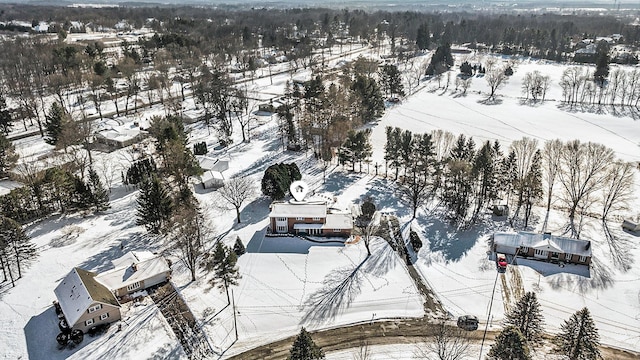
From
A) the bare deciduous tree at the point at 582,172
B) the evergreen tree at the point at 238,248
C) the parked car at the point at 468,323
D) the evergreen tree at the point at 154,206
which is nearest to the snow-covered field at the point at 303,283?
the evergreen tree at the point at 238,248

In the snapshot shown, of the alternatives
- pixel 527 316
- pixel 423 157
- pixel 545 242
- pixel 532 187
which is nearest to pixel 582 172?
pixel 532 187

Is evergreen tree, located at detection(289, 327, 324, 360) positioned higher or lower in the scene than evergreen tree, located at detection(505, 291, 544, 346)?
higher

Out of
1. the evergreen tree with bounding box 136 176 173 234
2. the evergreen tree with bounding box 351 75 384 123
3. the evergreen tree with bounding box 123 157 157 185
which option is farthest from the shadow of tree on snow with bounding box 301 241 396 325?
the evergreen tree with bounding box 351 75 384 123

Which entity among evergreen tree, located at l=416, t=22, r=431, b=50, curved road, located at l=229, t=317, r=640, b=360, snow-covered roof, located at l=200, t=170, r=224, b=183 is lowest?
curved road, located at l=229, t=317, r=640, b=360

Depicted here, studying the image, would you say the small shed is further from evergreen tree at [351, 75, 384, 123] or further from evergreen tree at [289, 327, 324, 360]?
evergreen tree at [351, 75, 384, 123]

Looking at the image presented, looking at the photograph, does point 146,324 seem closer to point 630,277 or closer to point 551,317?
point 551,317

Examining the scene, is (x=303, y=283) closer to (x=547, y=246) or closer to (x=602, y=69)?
(x=547, y=246)
